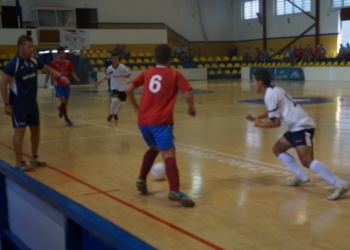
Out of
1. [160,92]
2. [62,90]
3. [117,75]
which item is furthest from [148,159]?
[117,75]

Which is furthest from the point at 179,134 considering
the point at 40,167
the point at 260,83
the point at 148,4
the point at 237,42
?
the point at 237,42

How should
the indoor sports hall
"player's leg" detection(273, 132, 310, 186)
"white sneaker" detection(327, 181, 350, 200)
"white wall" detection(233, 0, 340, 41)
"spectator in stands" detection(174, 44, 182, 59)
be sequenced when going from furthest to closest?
"spectator in stands" detection(174, 44, 182, 59) < "white wall" detection(233, 0, 340, 41) < "player's leg" detection(273, 132, 310, 186) < "white sneaker" detection(327, 181, 350, 200) < the indoor sports hall

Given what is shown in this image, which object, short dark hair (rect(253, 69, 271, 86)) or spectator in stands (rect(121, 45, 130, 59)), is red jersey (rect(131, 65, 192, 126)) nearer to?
short dark hair (rect(253, 69, 271, 86))

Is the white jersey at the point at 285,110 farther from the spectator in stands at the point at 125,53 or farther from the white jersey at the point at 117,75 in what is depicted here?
the spectator in stands at the point at 125,53

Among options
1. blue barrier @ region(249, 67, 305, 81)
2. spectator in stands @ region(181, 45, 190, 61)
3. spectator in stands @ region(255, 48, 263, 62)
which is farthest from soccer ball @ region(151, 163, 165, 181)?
spectator in stands @ region(181, 45, 190, 61)

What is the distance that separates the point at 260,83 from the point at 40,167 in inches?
144

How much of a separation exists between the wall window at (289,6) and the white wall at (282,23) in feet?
1.00

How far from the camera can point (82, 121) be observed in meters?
12.3

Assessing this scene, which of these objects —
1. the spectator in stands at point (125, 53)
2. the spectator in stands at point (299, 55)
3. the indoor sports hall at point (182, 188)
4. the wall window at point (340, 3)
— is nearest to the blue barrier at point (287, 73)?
the spectator in stands at point (299, 55)

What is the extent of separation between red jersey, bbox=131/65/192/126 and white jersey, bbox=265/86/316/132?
100cm

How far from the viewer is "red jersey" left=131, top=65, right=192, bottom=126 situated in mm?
4715

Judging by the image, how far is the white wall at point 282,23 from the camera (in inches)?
1307

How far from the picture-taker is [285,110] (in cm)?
516

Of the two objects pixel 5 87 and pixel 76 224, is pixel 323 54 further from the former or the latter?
pixel 76 224
